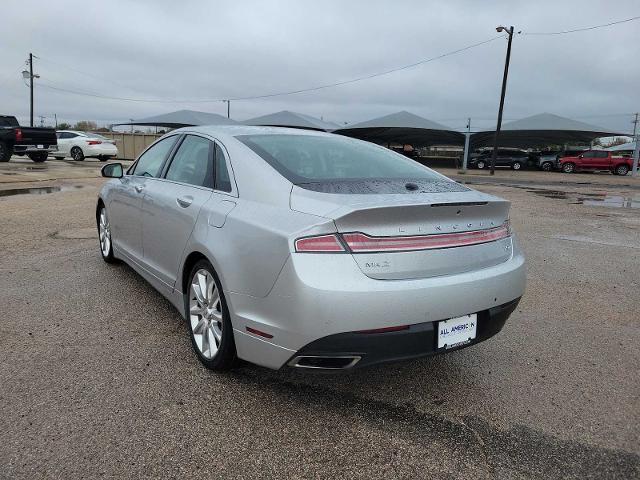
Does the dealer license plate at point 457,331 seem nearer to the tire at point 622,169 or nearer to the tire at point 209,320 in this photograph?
the tire at point 209,320

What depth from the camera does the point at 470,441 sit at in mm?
2424

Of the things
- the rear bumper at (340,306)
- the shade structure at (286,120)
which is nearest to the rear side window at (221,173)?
the rear bumper at (340,306)

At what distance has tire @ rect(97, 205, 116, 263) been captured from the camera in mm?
5199

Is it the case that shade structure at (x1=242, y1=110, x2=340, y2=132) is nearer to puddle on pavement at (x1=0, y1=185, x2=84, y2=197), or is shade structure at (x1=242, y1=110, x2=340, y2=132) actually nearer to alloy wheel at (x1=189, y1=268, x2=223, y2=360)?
puddle on pavement at (x1=0, y1=185, x2=84, y2=197)

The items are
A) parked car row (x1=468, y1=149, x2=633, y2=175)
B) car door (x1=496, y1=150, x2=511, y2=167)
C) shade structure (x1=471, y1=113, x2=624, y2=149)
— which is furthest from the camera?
car door (x1=496, y1=150, x2=511, y2=167)

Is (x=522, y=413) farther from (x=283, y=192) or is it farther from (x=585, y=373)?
(x=283, y=192)

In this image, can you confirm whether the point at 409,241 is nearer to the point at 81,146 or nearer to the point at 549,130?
the point at 81,146

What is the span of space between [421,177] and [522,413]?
1.55 m

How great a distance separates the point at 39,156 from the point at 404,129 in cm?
2816

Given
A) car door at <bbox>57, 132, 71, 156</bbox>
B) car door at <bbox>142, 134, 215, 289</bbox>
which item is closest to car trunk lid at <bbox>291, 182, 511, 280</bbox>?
car door at <bbox>142, 134, 215, 289</bbox>

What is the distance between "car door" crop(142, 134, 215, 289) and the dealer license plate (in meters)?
1.62

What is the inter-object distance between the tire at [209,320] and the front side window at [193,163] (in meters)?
0.62

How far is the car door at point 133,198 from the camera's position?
416cm

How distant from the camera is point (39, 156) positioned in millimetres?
21641
